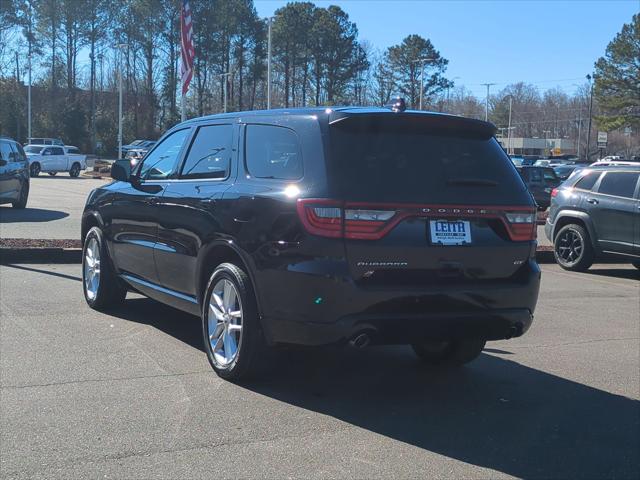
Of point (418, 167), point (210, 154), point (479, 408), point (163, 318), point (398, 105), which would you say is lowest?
point (479, 408)

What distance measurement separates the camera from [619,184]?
12336 mm

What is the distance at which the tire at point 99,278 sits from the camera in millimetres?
7660

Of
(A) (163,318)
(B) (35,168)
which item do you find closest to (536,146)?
(B) (35,168)

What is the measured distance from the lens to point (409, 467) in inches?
164

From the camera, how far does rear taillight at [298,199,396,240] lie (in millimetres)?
4668

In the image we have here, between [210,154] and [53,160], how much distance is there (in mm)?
38800

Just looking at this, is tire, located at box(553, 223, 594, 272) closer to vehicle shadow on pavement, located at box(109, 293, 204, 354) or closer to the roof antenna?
vehicle shadow on pavement, located at box(109, 293, 204, 354)

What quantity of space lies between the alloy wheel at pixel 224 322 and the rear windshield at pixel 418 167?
1.23 meters

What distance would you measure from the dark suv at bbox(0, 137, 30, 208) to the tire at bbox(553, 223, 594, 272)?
1278 centimetres

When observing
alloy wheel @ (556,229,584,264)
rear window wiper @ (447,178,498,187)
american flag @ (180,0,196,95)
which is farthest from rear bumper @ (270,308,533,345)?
american flag @ (180,0,196,95)

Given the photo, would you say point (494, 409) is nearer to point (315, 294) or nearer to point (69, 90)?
point (315, 294)

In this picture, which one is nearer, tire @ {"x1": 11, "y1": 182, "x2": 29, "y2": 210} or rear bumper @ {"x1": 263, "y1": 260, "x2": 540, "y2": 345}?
rear bumper @ {"x1": 263, "y1": 260, "x2": 540, "y2": 345}

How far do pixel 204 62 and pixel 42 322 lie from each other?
6907cm

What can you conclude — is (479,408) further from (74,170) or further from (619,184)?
(74,170)
